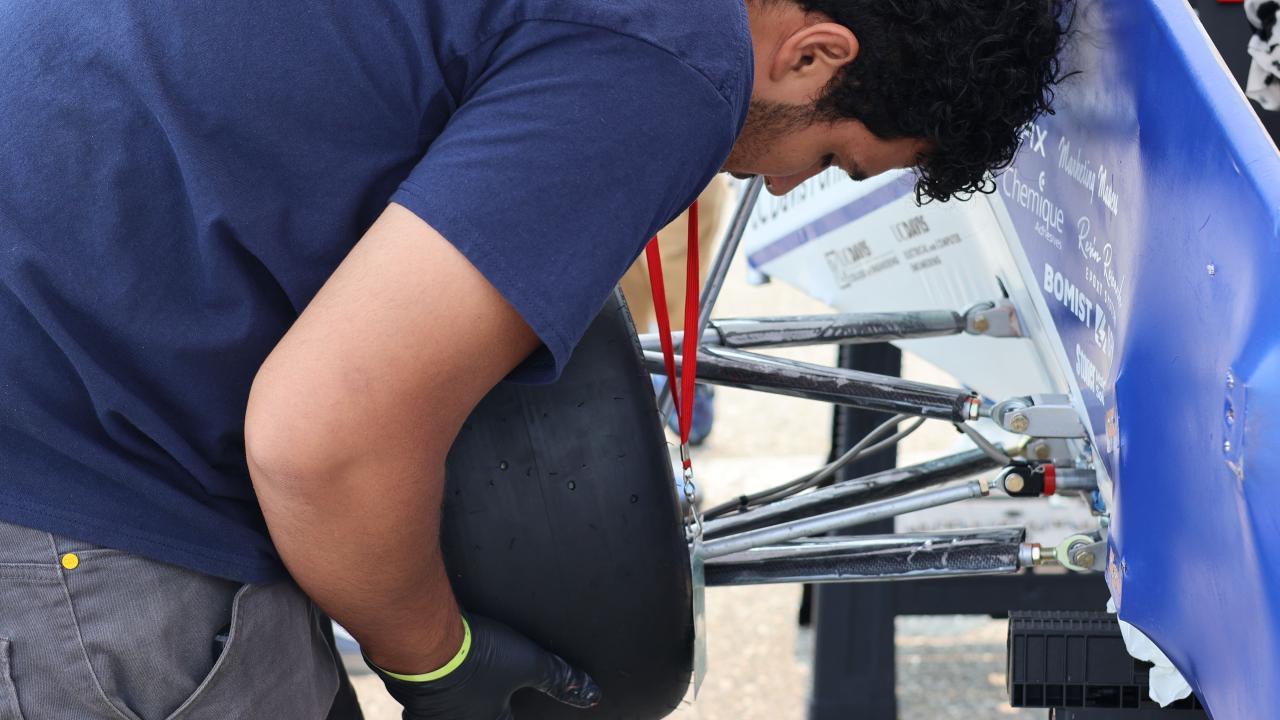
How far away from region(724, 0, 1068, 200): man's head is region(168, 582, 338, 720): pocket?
1.94 ft

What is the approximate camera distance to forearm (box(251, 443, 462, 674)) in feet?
3.19

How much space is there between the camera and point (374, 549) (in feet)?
3.41

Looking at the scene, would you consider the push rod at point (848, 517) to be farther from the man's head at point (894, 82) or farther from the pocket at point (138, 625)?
the pocket at point (138, 625)

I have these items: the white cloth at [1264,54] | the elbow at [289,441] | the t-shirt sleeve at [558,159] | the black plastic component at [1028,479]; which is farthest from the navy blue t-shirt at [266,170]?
the black plastic component at [1028,479]

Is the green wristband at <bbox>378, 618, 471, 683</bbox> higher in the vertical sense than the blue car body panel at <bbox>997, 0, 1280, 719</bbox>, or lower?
lower

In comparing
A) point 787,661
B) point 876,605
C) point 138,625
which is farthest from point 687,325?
point 787,661

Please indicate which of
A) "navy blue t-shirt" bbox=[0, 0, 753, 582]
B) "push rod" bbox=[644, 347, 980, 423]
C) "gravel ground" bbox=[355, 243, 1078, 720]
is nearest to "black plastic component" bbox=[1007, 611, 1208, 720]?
"push rod" bbox=[644, 347, 980, 423]

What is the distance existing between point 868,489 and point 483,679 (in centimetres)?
80

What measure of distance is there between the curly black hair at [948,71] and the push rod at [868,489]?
74 cm

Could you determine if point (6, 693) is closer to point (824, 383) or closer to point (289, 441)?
point (289, 441)

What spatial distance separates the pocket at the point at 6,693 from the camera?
1.05 metres

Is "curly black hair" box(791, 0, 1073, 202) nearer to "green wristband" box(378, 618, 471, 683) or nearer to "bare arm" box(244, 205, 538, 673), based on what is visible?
"bare arm" box(244, 205, 538, 673)

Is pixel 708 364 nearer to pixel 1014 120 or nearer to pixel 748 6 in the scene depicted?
pixel 1014 120

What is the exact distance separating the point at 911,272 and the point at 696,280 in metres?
0.80
